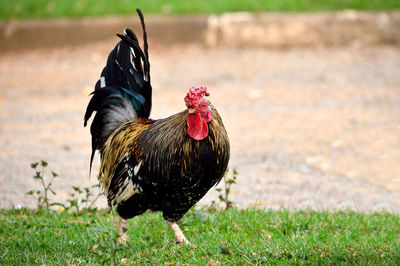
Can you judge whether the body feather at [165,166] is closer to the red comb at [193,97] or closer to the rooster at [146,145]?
the rooster at [146,145]

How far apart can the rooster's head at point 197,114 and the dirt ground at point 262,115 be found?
77.8 inches

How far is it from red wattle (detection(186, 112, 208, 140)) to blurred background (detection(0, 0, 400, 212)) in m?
2.16

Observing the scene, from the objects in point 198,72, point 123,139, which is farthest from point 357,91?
point 123,139

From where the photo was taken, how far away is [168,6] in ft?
38.9

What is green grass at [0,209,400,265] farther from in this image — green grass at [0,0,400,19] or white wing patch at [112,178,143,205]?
green grass at [0,0,400,19]

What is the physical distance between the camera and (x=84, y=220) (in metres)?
5.15

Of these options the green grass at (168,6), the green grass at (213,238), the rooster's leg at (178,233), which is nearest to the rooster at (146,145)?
the rooster's leg at (178,233)

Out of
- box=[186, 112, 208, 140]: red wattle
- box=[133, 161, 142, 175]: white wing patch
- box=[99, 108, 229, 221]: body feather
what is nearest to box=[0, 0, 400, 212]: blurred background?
box=[99, 108, 229, 221]: body feather

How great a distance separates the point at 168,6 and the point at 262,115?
14.4 feet

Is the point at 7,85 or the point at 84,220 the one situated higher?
the point at 7,85

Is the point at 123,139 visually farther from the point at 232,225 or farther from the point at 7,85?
the point at 7,85

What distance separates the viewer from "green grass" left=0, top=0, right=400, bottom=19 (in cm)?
1151

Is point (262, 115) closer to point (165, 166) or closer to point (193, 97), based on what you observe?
point (165, 166)

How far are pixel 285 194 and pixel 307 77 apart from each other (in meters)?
4.29
